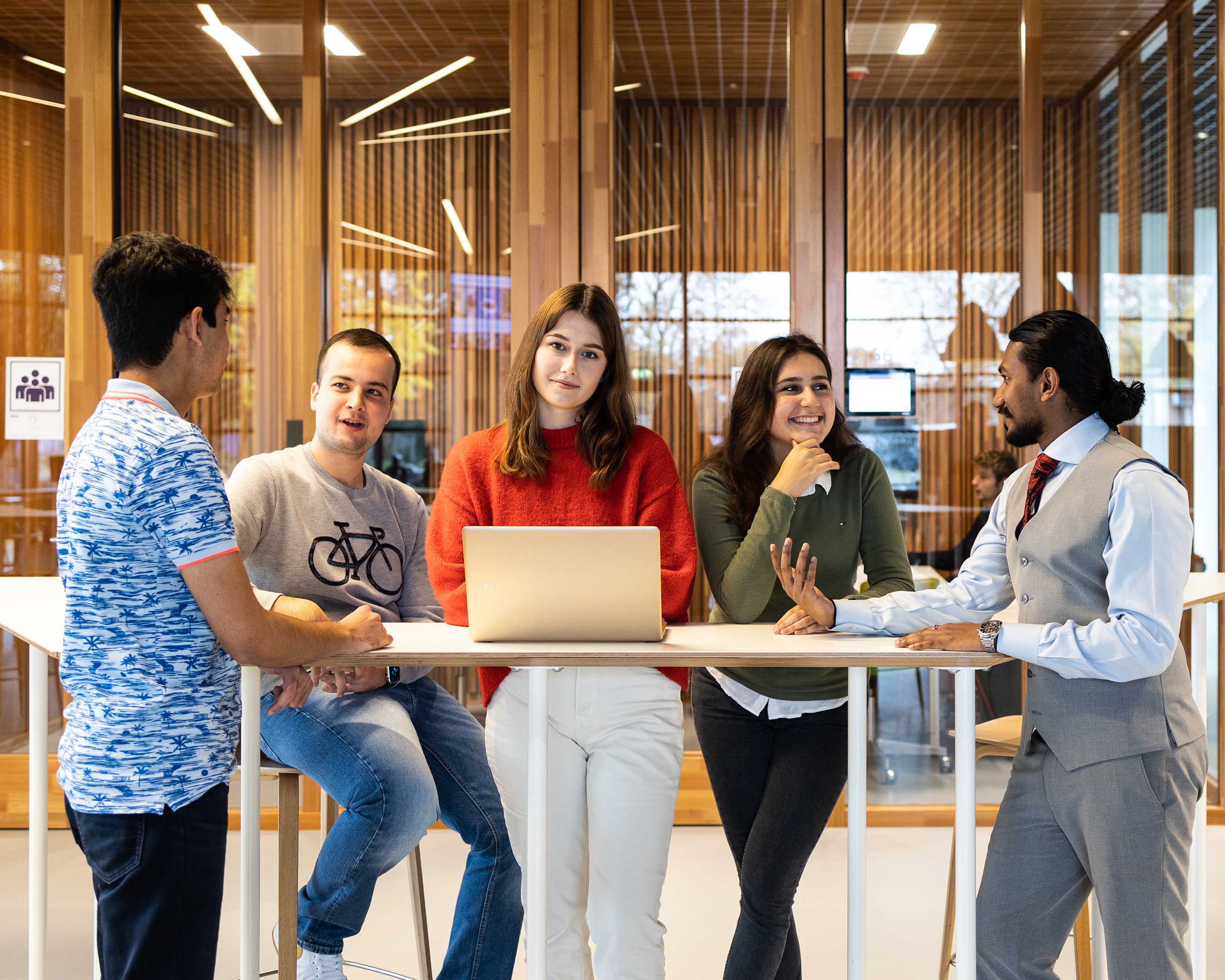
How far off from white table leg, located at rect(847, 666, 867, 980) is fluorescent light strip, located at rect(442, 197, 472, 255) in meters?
2.61

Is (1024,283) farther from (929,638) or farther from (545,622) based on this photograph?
(545,622)

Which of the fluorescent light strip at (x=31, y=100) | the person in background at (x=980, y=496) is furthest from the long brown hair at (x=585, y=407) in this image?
the fluorescent light strip at (x=31, y=100)

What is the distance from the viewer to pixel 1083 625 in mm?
1851

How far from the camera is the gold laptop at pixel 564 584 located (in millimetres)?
1776

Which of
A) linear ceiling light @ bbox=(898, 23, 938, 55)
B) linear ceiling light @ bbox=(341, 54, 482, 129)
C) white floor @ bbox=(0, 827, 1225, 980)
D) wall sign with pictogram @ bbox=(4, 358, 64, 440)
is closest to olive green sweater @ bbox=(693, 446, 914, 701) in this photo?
white floor @ bbox=(0, 827, 1225, 980)

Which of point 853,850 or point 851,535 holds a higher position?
point 851,535

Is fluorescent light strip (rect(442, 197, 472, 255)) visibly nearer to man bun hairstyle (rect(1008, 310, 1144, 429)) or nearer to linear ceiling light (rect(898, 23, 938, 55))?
linear ceiling light (rect(898, 23, 938, 55))

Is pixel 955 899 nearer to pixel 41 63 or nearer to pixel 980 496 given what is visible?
pixel 980 496

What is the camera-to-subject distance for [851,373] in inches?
157

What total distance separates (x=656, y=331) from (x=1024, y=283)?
1.44 metres

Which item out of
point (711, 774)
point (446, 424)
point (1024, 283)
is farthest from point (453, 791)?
point (1024, 283)

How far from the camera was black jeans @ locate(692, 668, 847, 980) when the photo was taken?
6.96 ft

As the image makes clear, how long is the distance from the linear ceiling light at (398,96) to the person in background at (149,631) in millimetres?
2531

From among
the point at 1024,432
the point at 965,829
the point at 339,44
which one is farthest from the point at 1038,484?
the point at 339,44
